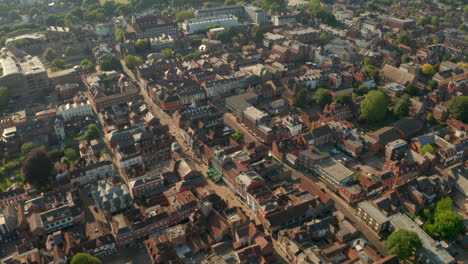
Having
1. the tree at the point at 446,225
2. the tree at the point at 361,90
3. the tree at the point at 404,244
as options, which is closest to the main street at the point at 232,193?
the tree at the point at 404,244

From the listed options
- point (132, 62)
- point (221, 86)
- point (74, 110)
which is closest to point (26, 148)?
point (74, 110)

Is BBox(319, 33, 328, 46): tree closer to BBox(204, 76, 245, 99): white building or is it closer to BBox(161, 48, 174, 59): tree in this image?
BBox(204, 76, 245, 99): white building

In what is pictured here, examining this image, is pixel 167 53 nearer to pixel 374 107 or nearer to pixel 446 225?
pixel 374 107

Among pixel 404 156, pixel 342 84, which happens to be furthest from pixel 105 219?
pixel 342 84

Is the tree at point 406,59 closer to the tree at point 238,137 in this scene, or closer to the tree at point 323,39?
the tree at point 323,39

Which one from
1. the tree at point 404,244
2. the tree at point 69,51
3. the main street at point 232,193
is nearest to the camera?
the tree at point 404,244

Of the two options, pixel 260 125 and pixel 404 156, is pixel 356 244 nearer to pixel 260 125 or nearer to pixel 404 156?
pixel 404 156

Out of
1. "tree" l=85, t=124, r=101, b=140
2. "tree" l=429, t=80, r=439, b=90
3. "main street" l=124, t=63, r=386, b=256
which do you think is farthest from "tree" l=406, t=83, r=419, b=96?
"tree" l=85, t=124, r=101, b=140
